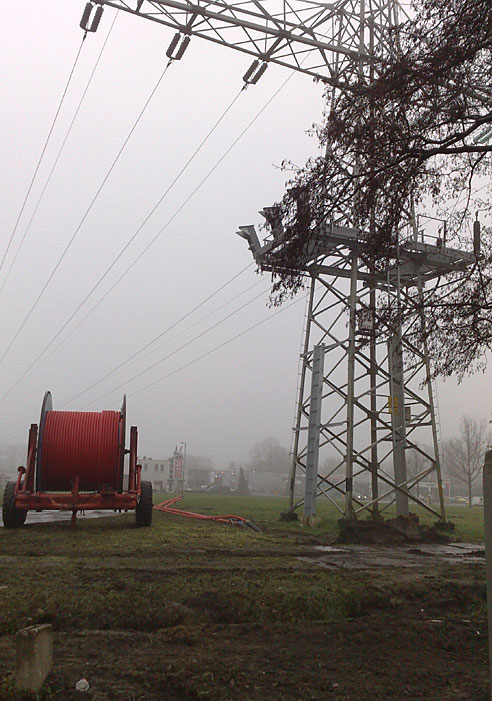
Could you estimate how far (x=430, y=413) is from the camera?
16.8m

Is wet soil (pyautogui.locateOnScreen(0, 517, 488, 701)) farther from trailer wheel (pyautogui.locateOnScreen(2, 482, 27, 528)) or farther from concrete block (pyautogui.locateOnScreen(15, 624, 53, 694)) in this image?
trailer wheel (pyautogui.locateOnScreen(2, 482, 27, 528))

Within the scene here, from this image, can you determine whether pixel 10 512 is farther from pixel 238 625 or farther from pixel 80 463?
pixel 238 625

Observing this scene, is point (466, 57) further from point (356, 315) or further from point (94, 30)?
point (94, 30)

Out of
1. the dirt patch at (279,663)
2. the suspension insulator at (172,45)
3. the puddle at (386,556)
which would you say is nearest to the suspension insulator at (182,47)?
the suspension insulator at (172,45)

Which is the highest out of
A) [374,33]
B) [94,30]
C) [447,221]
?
[374,33]

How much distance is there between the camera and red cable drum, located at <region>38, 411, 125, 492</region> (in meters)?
13.0

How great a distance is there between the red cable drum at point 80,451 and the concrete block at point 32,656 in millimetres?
10035

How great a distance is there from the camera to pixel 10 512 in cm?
1295

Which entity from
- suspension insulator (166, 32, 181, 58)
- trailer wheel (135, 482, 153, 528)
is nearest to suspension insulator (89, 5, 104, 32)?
suspension insulator (166, 32, 181, 58)

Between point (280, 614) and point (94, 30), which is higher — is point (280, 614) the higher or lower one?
the lower one

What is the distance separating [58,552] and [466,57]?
8486 mm

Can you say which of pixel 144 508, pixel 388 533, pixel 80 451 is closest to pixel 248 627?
pixel 144 508

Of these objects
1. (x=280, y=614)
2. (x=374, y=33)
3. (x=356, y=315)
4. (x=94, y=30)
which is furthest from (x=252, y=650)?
(x=374, y=33)

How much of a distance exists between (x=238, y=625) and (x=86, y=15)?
40.4 ft
